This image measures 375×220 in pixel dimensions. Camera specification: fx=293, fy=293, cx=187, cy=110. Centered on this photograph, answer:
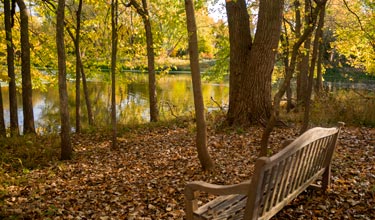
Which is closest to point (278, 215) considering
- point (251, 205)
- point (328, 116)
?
point (251, 205)

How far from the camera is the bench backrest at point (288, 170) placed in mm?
2600

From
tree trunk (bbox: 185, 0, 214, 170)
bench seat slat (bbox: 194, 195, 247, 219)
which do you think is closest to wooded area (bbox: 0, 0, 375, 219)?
tree trunk (bbox: 185, 0, 214, 170)

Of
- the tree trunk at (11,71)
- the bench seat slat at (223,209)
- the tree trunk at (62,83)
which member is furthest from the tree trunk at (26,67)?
the bench seat slat at (223,209)

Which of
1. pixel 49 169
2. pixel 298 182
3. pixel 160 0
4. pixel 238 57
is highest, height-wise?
pixel 160 0

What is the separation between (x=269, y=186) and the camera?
9.05ft

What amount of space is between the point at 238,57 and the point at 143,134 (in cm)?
403

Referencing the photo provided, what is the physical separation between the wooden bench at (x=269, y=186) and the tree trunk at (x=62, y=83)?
5.07m

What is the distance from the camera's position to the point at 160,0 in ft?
44.6

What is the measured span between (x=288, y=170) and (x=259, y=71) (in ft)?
18.7

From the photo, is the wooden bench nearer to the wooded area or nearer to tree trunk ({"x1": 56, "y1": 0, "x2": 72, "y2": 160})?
the wooded area

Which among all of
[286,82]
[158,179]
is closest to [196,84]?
[286,82]

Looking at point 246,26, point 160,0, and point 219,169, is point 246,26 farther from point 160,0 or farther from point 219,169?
point 160,0

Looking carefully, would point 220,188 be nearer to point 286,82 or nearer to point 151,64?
point 286,82

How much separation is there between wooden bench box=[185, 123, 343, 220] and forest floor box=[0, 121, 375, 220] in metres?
0.76
